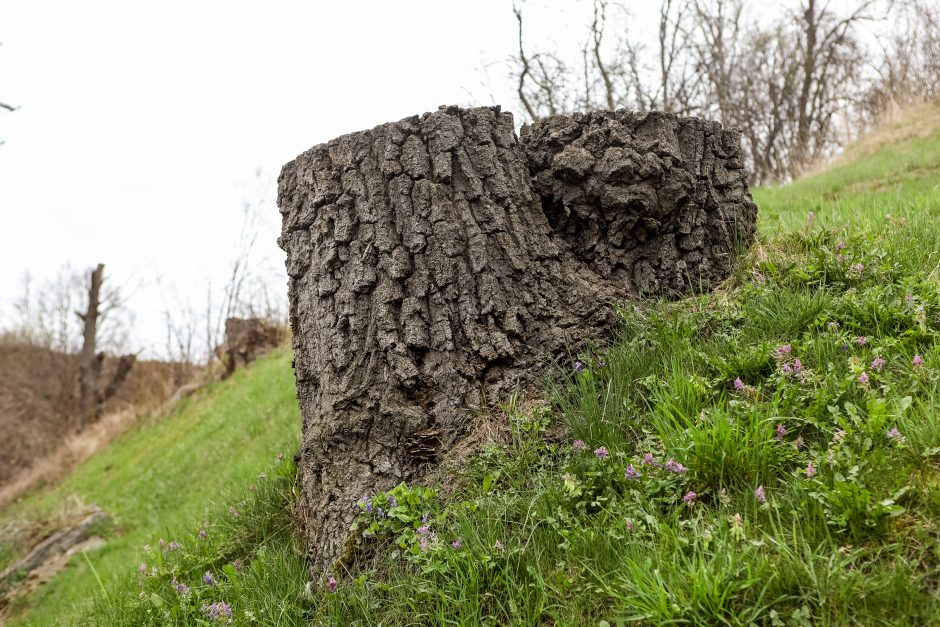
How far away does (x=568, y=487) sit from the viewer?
218cm

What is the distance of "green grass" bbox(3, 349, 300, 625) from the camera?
5.35m

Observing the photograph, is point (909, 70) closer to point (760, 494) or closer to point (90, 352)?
point (760, 494)

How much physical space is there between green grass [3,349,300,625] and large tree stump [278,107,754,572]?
135cm

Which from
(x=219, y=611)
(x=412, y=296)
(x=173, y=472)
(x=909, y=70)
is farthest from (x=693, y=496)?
(x=909, y=70)

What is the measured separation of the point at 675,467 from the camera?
6.77 ft

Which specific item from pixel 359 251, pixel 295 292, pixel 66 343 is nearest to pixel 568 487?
pixel 359 251

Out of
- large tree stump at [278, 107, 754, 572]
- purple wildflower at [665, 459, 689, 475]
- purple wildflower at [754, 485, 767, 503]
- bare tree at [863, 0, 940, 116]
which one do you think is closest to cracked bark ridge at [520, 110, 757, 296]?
large tree stump at [278, 107, 754, 572]

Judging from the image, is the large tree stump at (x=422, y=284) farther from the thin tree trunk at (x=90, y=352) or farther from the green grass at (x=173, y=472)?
the thin tree trunk at (x=90, y=352)

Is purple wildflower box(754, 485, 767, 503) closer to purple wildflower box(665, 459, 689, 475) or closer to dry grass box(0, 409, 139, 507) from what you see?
purple wildflower box(665, 459, 689, 475)

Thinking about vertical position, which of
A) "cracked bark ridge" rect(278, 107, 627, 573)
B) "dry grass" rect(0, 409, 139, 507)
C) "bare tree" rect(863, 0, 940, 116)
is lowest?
"dry grass" rect(0, 409, 139, 507)

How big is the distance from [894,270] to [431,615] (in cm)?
266

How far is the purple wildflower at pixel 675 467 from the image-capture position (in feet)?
6.69

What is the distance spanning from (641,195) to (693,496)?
170cm

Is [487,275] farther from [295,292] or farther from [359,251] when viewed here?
[295,292]
